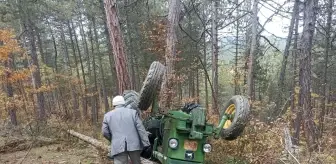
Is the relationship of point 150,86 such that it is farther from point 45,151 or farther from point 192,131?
point 45,151

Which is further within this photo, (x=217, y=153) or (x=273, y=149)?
(x=217, y=153)

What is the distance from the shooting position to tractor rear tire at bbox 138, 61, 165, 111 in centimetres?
690

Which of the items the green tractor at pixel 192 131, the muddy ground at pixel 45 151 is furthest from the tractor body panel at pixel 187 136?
the muddy ground at pixel 45 151

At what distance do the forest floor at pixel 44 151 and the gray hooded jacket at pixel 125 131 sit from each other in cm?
292

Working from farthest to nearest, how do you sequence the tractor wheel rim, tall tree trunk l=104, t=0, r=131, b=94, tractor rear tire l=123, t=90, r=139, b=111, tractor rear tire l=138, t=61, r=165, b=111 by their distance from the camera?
tall tree trunk l=104, t=0, r=131, b=94 → tractor rear tire l=138, t=61, r=165, b=111 → the tractor wheel rim → tractor rear tire l=123, t=90, r=139, b=111

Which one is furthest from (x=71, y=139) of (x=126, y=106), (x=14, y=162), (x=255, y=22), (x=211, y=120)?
(x=255, y=22)

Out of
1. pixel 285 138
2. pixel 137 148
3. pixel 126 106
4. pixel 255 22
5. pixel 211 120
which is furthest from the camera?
pixel 255 22

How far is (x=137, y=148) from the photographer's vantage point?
20.2 feet

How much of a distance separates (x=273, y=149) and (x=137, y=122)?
297 centimetres

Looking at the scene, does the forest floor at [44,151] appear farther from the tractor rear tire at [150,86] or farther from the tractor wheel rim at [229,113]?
the tractor wheel rim at [229,113]

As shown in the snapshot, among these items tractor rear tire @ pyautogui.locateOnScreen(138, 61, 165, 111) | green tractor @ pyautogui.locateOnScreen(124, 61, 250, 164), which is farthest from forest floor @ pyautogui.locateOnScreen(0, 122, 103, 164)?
green tractor @ pyautogui.locateOnScreen(124, 61, 250, 164)

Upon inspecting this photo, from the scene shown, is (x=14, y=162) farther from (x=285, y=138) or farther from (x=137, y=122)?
(x=285, y=138)

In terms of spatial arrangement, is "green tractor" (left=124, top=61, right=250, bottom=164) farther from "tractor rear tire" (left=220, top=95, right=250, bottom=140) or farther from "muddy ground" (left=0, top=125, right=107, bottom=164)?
"muddy ground" (left=0, top=125, right=107, bottom=164)

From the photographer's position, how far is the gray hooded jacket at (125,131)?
20.0 ft
